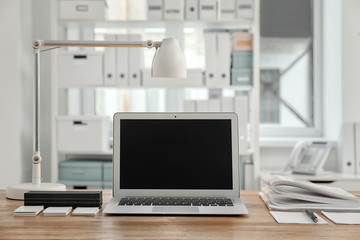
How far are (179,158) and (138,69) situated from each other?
5.78ft

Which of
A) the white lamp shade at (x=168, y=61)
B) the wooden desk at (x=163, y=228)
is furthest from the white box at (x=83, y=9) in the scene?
the wooden desk at (x=163, y=228)

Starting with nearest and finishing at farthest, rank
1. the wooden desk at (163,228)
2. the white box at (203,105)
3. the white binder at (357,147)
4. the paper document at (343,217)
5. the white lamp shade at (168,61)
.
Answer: the wooden desk at (163,228) → the paper document at (343,217) → the white lamp shade at (168,61) → the white box at (203,105) → the white binder at (357,147)

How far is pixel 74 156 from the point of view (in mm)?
3713

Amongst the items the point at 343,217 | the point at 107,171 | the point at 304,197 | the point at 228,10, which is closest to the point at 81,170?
the point at 107,171

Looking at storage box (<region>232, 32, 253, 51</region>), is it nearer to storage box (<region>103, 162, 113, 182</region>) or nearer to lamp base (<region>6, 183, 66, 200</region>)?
storage box (<region>103, 162, 113, 182</region>)

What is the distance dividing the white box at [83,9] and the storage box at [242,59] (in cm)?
97

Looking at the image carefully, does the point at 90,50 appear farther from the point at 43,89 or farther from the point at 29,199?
the point at 29,199

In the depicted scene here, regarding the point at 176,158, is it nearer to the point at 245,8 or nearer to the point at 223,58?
the point at 223,58

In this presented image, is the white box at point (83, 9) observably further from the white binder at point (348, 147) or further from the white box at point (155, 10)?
the white binder at point (348, 147)

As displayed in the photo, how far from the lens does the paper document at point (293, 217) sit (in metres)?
1.39

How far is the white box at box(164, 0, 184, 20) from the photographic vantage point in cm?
330

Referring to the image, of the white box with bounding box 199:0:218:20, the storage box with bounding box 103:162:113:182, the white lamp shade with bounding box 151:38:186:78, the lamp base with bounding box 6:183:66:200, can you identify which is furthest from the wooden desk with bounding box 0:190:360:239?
the white box with bounding box 199:0:218:20

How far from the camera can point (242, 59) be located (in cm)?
334

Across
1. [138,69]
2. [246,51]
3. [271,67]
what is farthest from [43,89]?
[271,67]
